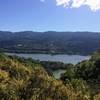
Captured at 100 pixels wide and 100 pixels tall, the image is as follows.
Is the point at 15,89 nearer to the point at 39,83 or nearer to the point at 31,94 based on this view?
the point at 31,94

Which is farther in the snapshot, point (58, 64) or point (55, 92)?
point (58, 64)

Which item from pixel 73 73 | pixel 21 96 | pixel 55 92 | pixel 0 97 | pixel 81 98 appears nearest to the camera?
pixel 0 97

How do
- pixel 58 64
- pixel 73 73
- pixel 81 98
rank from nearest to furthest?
pixel 81 98 → pixel 73 73 → pixel 58 64

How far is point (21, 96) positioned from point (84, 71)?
89.9 meters

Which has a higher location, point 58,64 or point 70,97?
point 70,97

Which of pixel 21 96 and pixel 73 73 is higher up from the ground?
pixel 21 96

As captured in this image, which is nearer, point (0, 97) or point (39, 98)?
point (0, 97)

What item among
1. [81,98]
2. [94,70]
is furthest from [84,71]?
[81,98]

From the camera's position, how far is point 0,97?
25.5m

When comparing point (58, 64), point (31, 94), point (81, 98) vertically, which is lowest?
point (58, 64)

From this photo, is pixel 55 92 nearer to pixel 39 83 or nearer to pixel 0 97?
pixel 39 83

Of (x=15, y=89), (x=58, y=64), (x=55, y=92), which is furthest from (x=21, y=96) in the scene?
(x=58, y=64)

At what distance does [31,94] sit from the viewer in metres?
28.3

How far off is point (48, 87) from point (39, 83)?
38.1 inches
